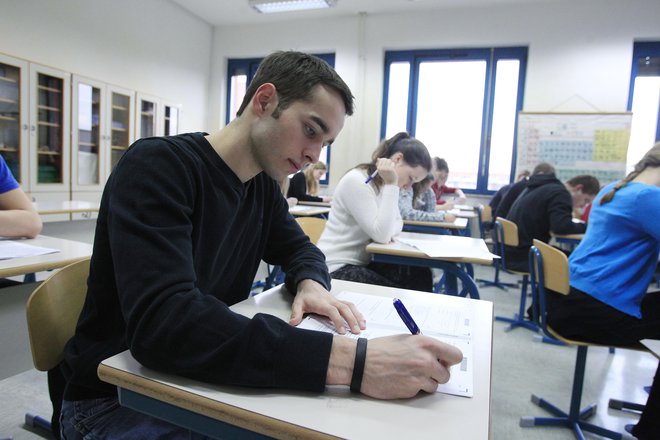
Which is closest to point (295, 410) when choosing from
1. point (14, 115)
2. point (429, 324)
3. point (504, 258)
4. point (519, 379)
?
point (429, 324)

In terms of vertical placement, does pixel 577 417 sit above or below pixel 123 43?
below

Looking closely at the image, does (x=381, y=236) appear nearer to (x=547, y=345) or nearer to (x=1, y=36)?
(x=547, y=345)

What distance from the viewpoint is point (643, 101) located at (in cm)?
548

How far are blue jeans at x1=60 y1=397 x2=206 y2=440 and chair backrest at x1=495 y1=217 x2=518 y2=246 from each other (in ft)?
9.69

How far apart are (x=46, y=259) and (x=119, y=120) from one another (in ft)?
14.5

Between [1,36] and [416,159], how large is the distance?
431 centimetres

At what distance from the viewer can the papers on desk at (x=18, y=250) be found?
4.39ft

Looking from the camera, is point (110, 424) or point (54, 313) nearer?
point (110, 424)

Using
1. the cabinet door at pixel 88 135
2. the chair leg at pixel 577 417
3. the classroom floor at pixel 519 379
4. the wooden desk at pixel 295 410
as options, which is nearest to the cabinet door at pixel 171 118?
the cabinet door at pixel 88 135

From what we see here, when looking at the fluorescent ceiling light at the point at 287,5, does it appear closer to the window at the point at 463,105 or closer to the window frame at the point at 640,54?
the window at the point at 463,105

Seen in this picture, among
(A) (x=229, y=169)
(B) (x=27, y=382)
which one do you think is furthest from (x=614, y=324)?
(B) (x=27, y=382)

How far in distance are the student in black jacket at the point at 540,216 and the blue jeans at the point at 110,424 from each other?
9.78ft

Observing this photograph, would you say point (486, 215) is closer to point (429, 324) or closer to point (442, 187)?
point (442, 187)

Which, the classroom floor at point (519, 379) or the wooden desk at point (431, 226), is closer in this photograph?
the classroom floor at point (519, 379)
